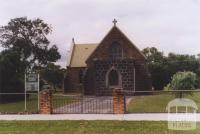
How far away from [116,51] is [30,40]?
22.7 meters

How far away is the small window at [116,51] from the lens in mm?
45344

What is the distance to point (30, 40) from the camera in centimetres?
6512

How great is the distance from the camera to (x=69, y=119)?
1736 cm

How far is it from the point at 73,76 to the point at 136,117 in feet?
117

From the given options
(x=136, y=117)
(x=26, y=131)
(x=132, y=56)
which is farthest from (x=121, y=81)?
(x=26, y=131)

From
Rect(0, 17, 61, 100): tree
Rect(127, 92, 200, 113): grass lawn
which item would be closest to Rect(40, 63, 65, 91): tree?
Rect(0, 17, 61, 100): tree

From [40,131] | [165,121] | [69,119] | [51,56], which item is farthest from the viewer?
[51,56]

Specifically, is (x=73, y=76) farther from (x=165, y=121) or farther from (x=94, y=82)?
(x=165, y=121)

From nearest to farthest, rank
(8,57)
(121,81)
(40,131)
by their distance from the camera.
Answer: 1. (40,131)
2. (8,57)
3. (121,81)

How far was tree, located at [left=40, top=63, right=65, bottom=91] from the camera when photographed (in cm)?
6788

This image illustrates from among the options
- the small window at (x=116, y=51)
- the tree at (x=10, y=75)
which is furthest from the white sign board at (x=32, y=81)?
the small window at (x=116, y=51)

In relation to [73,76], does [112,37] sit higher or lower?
higher

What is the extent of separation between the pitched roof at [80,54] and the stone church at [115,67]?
7.14 meters

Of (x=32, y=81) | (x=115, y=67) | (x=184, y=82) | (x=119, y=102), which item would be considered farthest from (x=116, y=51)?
(x=119, y=102)
